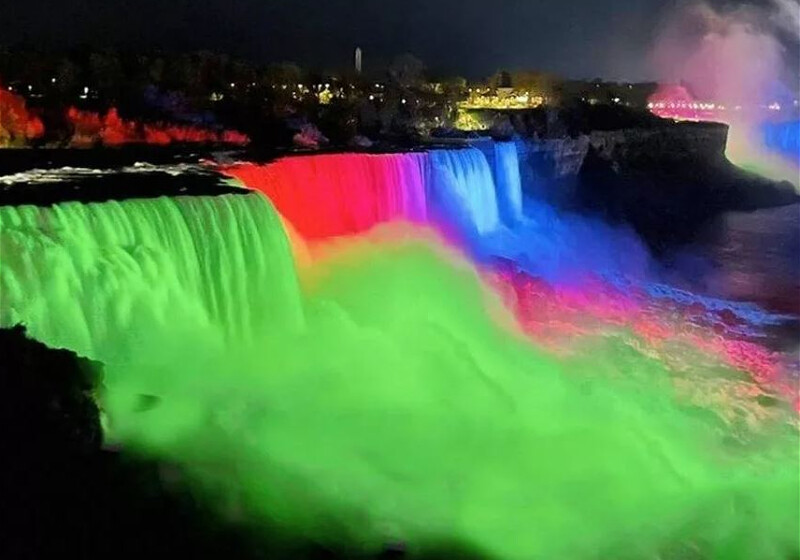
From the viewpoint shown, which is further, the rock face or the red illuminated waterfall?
the rock face

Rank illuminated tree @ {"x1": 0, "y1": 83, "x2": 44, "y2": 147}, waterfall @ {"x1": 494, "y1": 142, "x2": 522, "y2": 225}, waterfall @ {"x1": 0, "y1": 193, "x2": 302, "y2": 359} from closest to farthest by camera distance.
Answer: waterfall @ {"x1": 0, "y1": 193, "x2": 302, "y2": 359}, illuminated tree @ {"x1": 0, "y1": 83, "x2": 44, "y2": 147}, waterfall @ {"x1": 494, "y1": 142, "x2": 522, "y2": 225}

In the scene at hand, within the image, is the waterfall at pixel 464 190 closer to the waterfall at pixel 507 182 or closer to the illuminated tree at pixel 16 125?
the waterfall at pixel 507 182

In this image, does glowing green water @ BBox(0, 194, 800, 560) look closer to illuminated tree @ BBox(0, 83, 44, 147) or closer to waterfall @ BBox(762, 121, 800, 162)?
illuminated tree @ BBox(0, 83, 44, 147)

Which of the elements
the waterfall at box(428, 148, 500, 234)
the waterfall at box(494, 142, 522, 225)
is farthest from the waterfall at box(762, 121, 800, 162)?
the waterfall at box(428, 148, 500, 234)

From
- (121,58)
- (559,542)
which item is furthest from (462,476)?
(121,58)

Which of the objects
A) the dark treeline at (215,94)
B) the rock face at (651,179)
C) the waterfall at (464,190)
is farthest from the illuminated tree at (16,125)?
the rock face at (651,179)

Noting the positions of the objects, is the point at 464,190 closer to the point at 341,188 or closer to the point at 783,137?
the point at 341,188

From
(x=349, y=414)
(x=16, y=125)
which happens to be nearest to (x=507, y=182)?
(x=16, y=125)
